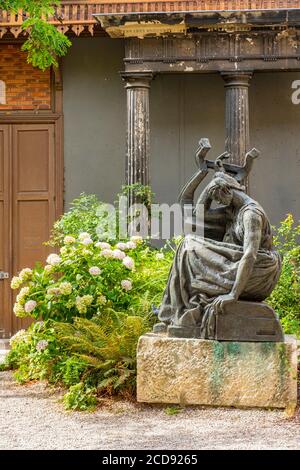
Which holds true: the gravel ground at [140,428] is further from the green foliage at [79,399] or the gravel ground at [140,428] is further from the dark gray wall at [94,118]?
the dark gray wall at [94,118]

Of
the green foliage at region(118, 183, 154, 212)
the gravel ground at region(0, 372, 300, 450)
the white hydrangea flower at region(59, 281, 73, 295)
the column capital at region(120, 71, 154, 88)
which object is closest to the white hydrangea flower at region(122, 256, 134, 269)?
the white hydrangea flower at region(59, 281, 73, 295)

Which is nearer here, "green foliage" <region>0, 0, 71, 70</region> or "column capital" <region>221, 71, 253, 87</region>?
"green foliage" <region>0, 0, 71, 70</region>

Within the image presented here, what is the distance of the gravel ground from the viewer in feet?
19.3

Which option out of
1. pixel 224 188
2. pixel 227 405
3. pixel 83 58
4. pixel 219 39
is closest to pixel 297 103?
pixel 219 39

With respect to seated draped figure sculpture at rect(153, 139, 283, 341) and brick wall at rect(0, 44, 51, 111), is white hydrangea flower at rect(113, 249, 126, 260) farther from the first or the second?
brick wall at rect(0, 44, 51, 111)

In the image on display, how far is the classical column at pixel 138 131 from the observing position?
11.6 metres

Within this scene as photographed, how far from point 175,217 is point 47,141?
2413mm

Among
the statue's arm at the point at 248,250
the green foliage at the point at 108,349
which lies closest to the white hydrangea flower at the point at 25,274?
the green foliage at the point at 108,349

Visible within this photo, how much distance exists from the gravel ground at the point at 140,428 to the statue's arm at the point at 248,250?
967 millimetres

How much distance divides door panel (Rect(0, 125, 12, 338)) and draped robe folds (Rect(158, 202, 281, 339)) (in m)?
6.25

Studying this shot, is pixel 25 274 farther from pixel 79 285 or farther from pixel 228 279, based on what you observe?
pixel 228 279

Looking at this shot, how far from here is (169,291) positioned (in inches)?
286

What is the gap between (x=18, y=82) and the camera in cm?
1293

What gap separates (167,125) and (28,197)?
92.6 inches
